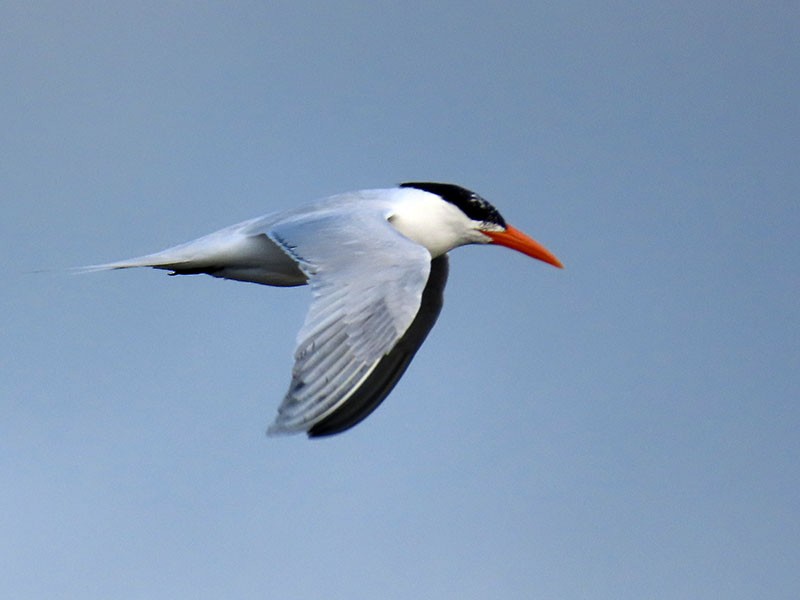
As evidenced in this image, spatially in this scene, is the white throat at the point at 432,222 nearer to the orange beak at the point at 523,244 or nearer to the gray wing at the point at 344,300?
the orange beak at the point at 523,244

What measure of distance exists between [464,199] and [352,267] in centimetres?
246

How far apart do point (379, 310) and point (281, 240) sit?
1.31 m

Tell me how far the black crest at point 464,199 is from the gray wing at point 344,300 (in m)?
1.36

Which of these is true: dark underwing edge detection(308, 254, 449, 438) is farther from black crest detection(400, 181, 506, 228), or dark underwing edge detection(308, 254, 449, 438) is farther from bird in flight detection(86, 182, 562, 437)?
black crest detection(400, 181, 506, 228)

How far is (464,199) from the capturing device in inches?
355

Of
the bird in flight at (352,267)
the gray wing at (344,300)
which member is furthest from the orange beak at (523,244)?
the gray wing at (344,300)

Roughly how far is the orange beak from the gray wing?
1812 millimetres

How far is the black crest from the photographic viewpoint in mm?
8992

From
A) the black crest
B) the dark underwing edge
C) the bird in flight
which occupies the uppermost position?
the black crest

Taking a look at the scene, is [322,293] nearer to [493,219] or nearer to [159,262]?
[159,262]

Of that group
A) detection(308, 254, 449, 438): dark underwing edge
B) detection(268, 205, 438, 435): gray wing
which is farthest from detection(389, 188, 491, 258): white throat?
detection(268, 205, 438, 435): gray wing

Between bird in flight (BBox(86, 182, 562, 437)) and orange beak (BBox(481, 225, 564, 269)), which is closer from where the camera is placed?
bird in flight (BBox(86, 182, 562, 437))

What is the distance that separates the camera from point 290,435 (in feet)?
18.7

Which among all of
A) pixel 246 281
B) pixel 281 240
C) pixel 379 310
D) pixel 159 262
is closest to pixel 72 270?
pixel 159 262
